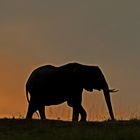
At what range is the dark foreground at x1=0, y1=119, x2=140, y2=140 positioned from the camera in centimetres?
1595

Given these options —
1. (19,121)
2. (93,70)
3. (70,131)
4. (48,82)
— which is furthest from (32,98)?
(70,131)

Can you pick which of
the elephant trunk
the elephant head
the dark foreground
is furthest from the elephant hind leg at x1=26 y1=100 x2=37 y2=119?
the dark foreground

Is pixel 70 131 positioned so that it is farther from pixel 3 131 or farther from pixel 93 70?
pixel 93 70

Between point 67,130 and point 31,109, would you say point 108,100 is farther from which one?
point 67,130

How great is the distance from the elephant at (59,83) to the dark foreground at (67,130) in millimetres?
7822

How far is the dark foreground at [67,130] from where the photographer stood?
15945 millimetres

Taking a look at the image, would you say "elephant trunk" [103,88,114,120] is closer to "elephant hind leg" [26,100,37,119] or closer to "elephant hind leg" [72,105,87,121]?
"elephant hind leg" [72,105,87,121]

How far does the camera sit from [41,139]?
16.0 meters

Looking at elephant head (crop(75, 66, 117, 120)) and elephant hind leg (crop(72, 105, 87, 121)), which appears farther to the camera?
elephant head (crop(75, 66, 117, 120))

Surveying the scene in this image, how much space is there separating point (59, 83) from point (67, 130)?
9522 millimetres

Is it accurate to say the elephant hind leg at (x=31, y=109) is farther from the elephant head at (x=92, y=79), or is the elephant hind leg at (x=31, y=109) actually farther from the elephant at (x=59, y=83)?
the elephant head at (x=92, y=79)

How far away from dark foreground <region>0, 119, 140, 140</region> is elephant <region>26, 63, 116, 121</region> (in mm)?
7822

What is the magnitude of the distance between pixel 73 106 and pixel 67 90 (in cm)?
108

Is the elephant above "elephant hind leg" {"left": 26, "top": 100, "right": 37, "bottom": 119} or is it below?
above
